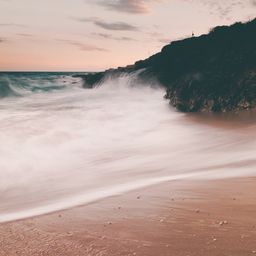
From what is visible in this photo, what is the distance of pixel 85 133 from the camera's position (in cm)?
Answer: 2017

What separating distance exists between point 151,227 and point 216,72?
2350 cm

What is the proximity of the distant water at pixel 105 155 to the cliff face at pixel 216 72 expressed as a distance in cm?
238

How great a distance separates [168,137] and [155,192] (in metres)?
9.09

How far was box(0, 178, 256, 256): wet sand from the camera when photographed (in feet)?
19.0

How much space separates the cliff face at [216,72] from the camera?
24.4m

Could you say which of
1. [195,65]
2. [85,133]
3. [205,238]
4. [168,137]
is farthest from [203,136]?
[195,65]

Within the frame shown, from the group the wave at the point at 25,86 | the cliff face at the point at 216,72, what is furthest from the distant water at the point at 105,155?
the wave at the point at 25,86

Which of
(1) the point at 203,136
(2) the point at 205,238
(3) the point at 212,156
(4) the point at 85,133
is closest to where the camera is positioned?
(2) the point at 205,238

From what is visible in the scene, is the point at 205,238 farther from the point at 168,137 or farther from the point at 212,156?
the point at 168,137

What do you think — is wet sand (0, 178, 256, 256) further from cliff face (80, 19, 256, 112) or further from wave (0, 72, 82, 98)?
wave (0, 72, 82, 98)

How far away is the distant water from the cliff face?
238 centimetres

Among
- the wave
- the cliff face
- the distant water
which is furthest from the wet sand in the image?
the wave

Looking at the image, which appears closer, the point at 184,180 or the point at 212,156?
the point at 184,180

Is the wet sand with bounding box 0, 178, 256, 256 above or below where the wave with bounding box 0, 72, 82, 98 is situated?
below
